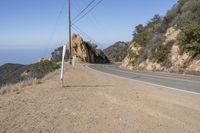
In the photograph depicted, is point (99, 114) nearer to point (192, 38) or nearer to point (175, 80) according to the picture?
point (175, 80)

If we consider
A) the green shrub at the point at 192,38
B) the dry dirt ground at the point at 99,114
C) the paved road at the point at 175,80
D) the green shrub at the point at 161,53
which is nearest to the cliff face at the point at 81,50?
the green shrub at the point at 161,53

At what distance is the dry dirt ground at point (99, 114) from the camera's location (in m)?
7.97

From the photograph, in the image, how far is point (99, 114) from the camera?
9469mm

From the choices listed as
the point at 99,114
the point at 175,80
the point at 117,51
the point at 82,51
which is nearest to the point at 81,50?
the point at 82,51

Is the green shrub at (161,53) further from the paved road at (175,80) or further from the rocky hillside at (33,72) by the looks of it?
the rocky hillside at (33,72)

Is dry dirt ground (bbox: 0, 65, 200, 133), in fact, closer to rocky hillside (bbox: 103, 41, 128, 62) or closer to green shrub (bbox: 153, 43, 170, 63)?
green shrub (bbox: 153, 43, 170, 63)

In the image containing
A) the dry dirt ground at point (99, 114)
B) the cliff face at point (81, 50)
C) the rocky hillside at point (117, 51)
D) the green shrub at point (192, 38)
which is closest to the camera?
the dry dirt ground at point (99, 114)

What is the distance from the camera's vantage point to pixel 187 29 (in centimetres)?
3078

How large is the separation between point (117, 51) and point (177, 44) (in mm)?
92764

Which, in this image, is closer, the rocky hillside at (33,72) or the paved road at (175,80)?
the paved road at (175,80)

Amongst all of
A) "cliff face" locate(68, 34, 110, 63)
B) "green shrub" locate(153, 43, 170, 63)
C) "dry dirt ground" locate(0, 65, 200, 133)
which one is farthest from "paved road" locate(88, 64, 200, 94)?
"cliff face" locate(68, 34, 110, 63)

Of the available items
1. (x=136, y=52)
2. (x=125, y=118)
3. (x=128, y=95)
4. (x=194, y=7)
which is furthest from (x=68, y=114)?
(x=136, y=52)

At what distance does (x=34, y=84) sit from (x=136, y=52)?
119 ft

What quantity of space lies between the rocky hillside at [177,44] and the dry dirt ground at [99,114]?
17601 mm
